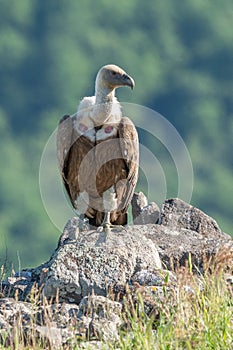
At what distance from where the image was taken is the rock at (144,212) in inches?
584

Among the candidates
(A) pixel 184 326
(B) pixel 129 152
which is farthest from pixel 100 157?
(A) pixel 184 326

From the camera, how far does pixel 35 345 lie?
7.46 m

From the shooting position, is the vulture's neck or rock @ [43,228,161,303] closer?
rock @ [43,228,161,303]

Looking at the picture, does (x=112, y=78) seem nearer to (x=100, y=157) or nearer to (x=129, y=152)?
(x=129, y=152)

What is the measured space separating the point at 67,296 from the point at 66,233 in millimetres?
3102

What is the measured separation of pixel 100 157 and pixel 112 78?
1353mm

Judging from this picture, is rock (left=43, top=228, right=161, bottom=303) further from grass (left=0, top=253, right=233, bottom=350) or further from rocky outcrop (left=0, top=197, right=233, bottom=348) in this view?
grass (left=0, top=253, right=233, bottom=350)

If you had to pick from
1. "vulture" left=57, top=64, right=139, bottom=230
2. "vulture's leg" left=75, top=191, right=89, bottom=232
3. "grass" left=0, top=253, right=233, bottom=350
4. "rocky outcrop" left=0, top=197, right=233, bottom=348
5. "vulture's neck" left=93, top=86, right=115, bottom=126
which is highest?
"vulture's neck" left=93, top=86, right=115, bottom=126

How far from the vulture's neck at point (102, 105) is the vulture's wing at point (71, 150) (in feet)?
1.10

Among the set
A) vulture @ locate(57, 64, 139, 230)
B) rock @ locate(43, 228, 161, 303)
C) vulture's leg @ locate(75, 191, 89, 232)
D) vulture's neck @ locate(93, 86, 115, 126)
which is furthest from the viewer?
vulture's leg @ locate(75, 191, 89, 232)

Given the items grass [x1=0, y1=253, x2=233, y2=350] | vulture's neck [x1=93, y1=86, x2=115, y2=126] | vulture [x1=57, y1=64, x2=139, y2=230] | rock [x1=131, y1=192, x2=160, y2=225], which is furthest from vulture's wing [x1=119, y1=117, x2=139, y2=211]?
grass [x1=0, y1=253, x2=233, y2=350]

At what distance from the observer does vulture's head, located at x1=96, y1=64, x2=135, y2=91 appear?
1340cm

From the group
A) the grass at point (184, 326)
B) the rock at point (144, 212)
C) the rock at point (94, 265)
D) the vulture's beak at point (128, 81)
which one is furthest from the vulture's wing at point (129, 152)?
the grass at point (184, 326)

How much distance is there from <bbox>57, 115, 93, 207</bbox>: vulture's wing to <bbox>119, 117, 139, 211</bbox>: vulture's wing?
495mm
